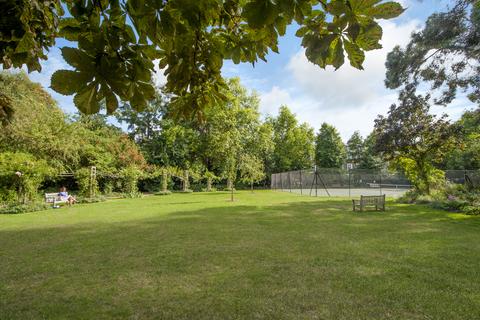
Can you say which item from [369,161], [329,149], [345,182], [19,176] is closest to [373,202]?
[345,182]

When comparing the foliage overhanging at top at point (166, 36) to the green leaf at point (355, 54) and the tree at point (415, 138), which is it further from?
the tree at point (415, 138)

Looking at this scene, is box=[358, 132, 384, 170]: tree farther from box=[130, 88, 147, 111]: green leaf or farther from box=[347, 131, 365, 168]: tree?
box=[130, 88, 147, 111]: green leaf

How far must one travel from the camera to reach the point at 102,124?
28844mm

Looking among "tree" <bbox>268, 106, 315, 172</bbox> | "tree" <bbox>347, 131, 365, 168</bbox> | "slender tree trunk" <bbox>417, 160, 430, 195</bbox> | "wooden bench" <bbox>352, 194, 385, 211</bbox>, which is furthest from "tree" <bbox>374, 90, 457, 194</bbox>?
"tree" <bbox>347, 131, 365, 168</bbox>

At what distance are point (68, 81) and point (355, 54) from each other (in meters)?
1.18

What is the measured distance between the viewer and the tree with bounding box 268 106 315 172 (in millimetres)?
43188

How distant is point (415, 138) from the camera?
1466 cm

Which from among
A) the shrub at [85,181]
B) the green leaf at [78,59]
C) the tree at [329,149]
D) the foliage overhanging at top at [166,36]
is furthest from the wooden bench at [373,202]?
the tree at [329,149]

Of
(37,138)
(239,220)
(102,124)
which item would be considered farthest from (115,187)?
(239,220)

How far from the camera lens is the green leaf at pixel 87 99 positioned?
3.72 feet

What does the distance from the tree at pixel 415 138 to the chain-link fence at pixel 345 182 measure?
676 cm

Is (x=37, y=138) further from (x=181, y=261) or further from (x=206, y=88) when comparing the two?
(x=206, y=88)

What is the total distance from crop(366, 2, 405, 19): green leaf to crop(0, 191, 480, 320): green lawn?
2768 millimetres

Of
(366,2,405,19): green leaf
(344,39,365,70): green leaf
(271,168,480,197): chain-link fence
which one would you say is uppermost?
(366,2,405,19): green leaf
